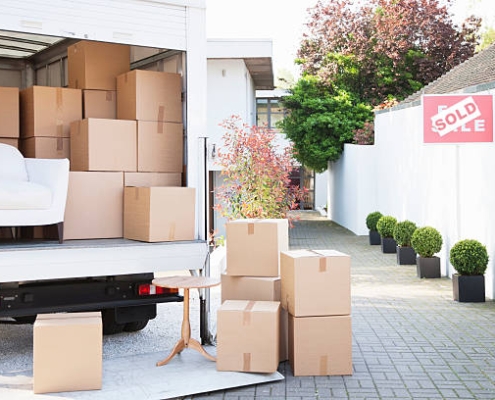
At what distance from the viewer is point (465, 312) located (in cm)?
930

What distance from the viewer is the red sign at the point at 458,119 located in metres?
10.4

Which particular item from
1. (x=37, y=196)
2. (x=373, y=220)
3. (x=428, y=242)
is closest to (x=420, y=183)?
(x=428, y=242)

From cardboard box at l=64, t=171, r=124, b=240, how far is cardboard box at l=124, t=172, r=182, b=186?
0.08 metres

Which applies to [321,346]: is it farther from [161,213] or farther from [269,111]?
[269,111]

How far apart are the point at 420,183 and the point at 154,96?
834 cm

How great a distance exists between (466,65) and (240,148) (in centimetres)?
642

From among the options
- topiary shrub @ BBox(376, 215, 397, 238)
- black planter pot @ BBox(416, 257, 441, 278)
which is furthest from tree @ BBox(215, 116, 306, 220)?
black planter pot @ BBox(416, 257, 441, 278)

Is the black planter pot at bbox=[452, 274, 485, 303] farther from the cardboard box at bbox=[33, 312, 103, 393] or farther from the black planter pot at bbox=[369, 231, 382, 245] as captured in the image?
the black planter pot at bbox=[369, 231, 382, 245]

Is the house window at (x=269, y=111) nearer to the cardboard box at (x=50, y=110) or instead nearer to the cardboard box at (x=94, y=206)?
the cardboard box at (x=50, y=110)

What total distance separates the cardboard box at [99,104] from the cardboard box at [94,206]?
0.95 metres

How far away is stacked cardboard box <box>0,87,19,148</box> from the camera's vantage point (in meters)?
7.72

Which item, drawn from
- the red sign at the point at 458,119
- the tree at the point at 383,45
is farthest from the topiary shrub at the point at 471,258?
the tree at the point at 383,45

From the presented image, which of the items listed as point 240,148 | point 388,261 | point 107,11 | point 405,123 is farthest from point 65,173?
point 405,123

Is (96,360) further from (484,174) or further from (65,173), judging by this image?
(484,174)
